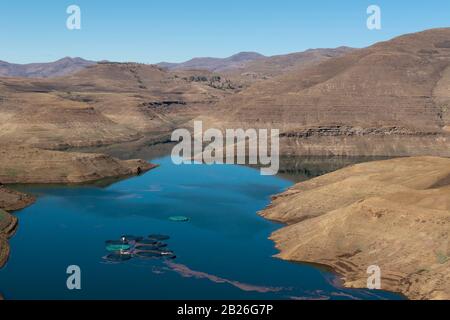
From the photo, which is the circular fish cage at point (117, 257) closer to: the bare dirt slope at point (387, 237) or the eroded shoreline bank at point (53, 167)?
the bare dirt slope at point (387, 237)

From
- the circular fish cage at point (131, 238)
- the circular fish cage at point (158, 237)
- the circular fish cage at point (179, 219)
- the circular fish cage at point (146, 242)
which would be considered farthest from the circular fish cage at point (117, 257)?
the circular fish cage at point (179, 219)

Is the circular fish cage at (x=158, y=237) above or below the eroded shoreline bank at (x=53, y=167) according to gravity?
below

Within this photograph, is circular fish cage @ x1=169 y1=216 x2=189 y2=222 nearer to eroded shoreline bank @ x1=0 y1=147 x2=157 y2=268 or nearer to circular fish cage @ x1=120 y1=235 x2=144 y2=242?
circular fish cage @ x1=120 y1=235 x2=144 y2=242

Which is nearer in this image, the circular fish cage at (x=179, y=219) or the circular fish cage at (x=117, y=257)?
the circular fish cage at (x=117, y=257)

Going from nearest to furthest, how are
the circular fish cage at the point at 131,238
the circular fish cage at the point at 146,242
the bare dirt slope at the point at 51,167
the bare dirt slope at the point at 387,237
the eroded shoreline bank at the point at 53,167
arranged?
the bare dirt slope at the point at 387,237
the circular fish cage at the point at 146,242
the circular fish cage at the point at 131,238
the eroded shoreline bank at the point at 53,167
the bare dirt slope at the point at 51,167

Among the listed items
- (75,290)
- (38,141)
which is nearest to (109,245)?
(75,290)

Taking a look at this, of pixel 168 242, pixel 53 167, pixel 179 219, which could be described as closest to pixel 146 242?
pixel 168 242
